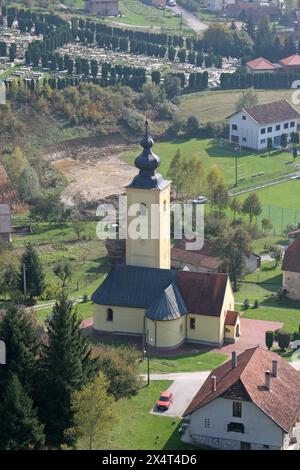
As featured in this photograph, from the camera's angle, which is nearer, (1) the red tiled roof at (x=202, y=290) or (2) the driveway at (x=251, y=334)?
(2) the driveway at (x=251, y=334)

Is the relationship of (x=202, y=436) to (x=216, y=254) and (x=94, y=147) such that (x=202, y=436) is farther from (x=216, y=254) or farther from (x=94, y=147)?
(x=94, y=147)

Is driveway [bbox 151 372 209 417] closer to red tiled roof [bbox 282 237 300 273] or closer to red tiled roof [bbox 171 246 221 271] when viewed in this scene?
red tiled roof [bbox 282 237 300 273]

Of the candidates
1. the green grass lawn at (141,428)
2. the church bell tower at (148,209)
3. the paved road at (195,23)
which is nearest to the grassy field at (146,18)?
the paved road at (195,23)

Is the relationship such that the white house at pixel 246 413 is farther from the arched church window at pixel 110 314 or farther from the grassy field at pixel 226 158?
the grassy field at pixel 226 158

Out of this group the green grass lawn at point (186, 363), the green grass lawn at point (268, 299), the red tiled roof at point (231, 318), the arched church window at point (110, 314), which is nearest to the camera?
the green grass lawn at point (186, 363)

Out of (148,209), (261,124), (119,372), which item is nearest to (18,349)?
(119,372)

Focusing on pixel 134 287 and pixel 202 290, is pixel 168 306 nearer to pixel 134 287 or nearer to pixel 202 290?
pixel 202 290

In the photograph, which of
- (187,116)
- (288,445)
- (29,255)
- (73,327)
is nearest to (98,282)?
(29,255)
